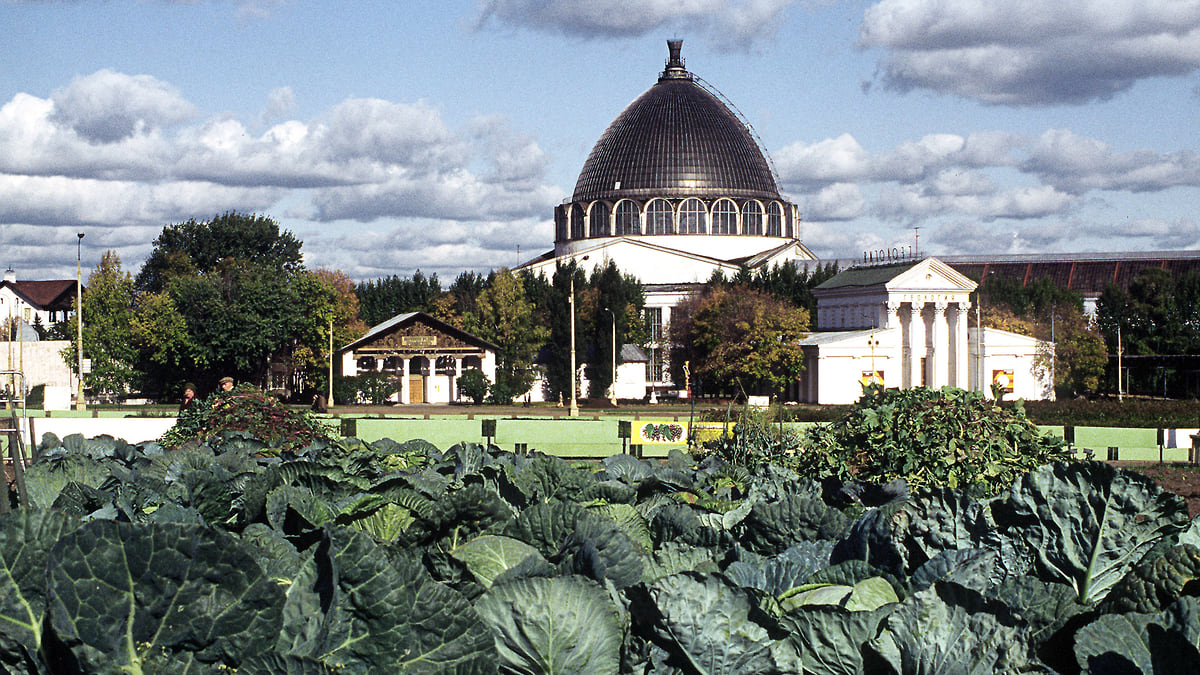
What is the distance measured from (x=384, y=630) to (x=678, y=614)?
597 mm

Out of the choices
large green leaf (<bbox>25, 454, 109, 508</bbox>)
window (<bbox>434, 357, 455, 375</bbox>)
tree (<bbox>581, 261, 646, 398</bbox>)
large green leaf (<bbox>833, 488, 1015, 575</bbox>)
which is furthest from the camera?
tree (<bbox>581, 261, 646, 398</bbox>)

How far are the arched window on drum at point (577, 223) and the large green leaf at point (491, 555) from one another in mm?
84592

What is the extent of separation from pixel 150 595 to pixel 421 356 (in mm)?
55597

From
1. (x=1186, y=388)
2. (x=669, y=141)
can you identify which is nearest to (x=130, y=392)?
(x=669, y=141)

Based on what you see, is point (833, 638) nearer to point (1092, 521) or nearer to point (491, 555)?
point (491, 555)

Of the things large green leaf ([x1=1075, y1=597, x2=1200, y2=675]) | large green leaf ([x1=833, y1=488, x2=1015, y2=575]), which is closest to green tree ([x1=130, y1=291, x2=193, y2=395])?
large green leaf ([x1=833, y1=488, x2=1015, y2=575])

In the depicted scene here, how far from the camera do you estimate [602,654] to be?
254cm

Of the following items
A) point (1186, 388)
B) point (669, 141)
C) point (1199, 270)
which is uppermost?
point (669, 141)

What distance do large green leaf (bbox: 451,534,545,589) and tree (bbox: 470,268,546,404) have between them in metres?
55.2

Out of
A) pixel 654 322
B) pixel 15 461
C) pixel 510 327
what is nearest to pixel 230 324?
pixel 510 327

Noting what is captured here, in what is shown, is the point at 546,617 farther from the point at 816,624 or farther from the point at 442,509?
the point at 442,509

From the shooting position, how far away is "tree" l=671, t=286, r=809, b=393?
190 ft

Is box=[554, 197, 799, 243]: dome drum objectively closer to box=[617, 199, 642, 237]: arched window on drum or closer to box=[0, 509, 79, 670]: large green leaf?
box=[617, 199, 642, 237]: arched window on drum

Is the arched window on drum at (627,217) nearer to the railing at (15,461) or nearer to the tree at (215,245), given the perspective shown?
the tree at (215,245)
